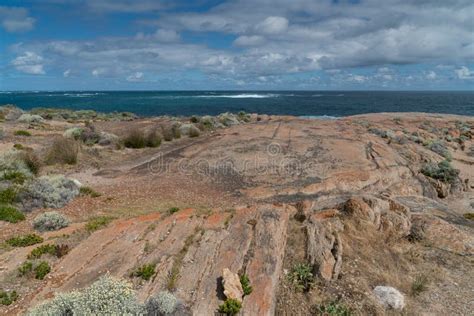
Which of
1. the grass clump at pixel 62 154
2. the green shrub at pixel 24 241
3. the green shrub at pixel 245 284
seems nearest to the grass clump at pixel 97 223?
the green shrub at pixel 24 241

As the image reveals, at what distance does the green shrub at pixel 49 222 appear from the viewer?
1077 cm

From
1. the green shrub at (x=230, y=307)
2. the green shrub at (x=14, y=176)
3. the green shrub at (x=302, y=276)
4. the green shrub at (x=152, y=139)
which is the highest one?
the green shrub at (x=152, y=139)

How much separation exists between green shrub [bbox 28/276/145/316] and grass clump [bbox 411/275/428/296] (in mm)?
6688

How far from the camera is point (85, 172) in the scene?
17.3 meters

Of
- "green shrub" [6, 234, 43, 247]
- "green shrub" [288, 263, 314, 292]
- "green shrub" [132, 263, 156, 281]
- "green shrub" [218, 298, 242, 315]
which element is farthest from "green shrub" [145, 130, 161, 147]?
"green shrub" [218, 298, 242, 315]

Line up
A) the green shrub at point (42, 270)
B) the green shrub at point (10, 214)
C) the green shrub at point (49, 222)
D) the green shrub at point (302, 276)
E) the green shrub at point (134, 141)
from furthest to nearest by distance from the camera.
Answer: the green shrub at point (134, 141)
the green shrub at point (10, 214)
the green shrub at point (49, 222)
the green shrub at point (302, 276)
the green shrub at point (42, 270)

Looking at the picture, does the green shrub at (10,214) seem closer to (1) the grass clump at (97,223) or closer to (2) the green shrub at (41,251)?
(1) the grass clump at (97,223)

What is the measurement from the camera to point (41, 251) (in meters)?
8.98

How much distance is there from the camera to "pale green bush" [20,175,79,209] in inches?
498

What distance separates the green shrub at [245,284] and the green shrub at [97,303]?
229 cm

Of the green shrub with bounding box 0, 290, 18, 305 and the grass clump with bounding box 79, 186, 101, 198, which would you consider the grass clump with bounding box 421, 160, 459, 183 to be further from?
the green shrub with bounding box 0, 290, 18, 305

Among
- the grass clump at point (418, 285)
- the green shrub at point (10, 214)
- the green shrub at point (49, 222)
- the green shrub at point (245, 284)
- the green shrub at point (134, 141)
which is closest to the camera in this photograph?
the green shrub at point (245, 284)

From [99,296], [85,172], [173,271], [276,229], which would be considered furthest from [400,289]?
[85,172]

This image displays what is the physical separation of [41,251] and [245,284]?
204 inches
